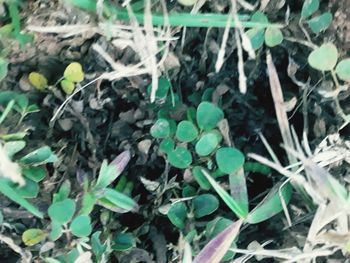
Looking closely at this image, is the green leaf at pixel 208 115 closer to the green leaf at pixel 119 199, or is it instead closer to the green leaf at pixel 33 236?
the green leaf at pixel 119 199

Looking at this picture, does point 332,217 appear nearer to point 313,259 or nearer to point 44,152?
point 313,259

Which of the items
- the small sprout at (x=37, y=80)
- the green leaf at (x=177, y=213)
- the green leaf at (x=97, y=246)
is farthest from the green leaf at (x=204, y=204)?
the small sprout at (x=37, y=80)

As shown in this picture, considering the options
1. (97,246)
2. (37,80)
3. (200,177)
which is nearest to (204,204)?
(200,177)

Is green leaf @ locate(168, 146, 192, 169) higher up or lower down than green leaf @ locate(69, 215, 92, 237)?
higher up

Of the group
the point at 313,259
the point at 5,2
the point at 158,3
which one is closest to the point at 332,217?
the point at 313,259

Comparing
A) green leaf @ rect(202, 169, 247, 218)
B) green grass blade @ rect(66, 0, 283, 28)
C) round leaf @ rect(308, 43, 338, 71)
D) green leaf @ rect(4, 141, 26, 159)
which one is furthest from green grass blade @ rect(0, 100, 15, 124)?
round leaf @ rect(308, 43, 338, 71)

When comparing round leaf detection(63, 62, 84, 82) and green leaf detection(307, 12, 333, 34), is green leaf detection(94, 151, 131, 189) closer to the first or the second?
round leaf detection(63, 62, 84, 82)

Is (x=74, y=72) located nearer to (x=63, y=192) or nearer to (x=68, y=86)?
(x=68, y=86)
